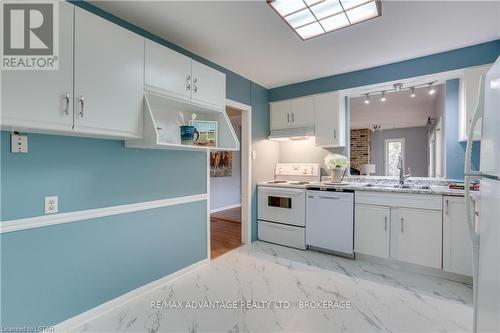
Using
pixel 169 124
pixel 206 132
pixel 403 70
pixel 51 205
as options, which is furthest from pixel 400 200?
pixel 51 205

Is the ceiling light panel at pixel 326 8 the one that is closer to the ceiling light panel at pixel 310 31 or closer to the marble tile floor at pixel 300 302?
the ceiling light panel at pixel 310 31

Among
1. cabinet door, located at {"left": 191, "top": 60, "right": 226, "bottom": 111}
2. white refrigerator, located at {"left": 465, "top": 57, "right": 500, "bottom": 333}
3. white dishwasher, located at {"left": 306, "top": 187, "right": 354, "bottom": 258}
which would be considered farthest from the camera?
white dishwasher, located at {"left": 306, "top": 187, "right": 354, "bottom": 258}

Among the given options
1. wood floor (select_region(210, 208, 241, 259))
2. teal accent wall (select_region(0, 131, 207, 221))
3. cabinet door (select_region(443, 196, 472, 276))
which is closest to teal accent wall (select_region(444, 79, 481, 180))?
cabinet door (select_region(443, 196, 472, 276))

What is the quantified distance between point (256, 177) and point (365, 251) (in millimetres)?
1809

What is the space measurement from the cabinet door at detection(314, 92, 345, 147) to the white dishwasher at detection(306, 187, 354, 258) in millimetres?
767

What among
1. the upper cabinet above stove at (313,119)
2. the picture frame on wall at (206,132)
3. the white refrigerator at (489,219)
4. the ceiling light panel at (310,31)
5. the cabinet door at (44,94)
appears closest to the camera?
the white refrigerator at (489,219)

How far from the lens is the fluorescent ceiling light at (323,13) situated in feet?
5.82

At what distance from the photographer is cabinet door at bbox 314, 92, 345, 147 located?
340 cm

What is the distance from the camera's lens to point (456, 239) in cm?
238

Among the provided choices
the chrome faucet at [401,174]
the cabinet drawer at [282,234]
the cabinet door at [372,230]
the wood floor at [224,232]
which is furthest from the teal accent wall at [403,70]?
the wood floor at [224,232]

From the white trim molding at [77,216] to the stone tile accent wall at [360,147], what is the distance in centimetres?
267

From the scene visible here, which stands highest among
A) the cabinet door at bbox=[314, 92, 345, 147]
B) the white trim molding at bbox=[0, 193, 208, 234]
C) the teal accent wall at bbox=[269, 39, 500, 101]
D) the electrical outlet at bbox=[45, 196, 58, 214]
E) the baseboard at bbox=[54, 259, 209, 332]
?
the teal accent wall at bbox=[269, 39, 500, 101]

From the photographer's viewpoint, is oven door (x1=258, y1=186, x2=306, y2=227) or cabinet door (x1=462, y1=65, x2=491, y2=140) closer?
cabinet door (x1=462, y1=65, x2=491, y2=140)

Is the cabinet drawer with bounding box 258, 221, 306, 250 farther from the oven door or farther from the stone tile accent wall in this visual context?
the stone tile accent wall
